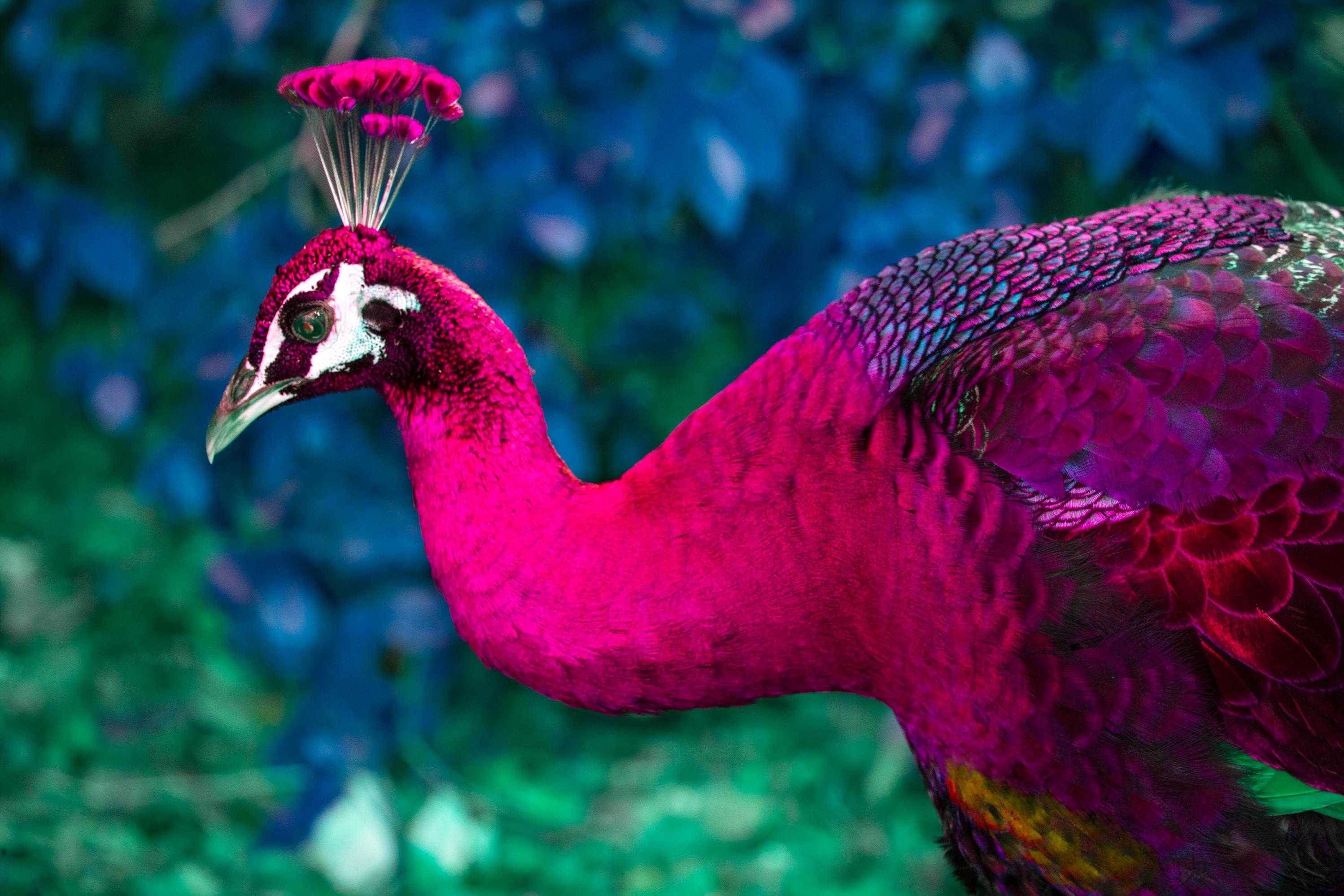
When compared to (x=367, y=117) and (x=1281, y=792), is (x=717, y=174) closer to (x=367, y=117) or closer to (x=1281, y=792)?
(x=367, y=117)

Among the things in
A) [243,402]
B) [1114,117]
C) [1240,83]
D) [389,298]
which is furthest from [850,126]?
[243,402]

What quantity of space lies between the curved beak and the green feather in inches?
31.2

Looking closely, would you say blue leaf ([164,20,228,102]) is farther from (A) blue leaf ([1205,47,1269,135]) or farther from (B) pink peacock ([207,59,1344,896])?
(A) blue leaf ([1205,47,1269,135])

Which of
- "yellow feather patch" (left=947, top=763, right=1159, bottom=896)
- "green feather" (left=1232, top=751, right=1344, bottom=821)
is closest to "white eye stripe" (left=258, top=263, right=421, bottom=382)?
"yellow feather patch" (left=947, top=763, right=1159, bottom=896)

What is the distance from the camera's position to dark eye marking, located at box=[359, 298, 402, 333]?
3.02 ft

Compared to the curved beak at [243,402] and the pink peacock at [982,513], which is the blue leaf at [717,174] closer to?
the pink peacock at [982,513]

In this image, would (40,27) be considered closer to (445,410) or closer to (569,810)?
(445,410)

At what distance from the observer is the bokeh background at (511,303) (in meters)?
1.42

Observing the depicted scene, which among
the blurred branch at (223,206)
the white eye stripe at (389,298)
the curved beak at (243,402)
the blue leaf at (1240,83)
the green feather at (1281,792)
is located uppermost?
the blurred branch at (223,206)

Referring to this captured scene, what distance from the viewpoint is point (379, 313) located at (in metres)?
0.92

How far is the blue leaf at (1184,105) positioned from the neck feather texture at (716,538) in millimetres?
669

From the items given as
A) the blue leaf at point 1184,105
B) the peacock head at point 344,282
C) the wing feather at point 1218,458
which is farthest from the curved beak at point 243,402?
the blue leaf at point 1184,105

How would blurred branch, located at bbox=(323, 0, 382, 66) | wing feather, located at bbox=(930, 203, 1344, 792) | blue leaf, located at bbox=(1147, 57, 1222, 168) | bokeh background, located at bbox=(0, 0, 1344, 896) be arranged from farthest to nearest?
blurred branch, located at bbox=(323, 0, 382, 66) → bokeh background, located at bbox=(0, 0, 1344, 896) → blue leaf, located at bbox=(1147, 57, 1222, 168) → wing feather, located at bbox=(930, 203, 1344, 792)

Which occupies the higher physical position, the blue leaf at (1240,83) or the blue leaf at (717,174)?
the blue leaf at (717,174)
